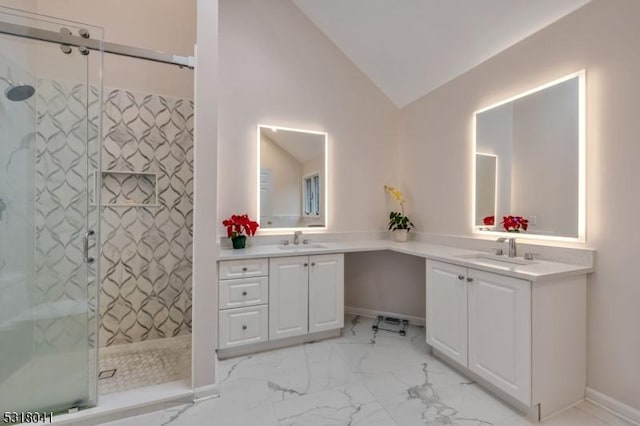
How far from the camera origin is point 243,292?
7.62 ft

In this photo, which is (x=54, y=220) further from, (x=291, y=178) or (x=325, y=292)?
(x=325, y=292)

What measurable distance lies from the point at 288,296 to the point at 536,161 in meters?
2.20

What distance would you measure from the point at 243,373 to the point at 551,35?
3.24 metres

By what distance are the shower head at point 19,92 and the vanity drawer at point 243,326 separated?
196cm

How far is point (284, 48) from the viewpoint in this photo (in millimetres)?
2990

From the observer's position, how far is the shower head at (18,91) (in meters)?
1.83

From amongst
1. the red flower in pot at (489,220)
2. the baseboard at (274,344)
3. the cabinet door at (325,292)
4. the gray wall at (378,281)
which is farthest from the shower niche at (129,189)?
the red flower in pot at (489,220)

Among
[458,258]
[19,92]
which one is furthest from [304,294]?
[19,92]

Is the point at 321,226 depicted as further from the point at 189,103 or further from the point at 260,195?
the point at 189,103

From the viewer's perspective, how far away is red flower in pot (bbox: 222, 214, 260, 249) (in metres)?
2.61

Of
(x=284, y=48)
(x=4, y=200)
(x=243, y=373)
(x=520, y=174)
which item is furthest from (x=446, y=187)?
(x=4, y=200)

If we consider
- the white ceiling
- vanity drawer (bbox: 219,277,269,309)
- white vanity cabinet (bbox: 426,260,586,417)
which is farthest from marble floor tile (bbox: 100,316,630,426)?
the white ceiling

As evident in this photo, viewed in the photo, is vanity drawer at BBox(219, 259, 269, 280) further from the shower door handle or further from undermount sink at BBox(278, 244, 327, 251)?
the shower door handle

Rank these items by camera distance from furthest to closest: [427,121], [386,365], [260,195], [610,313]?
[427,121] < [260,195] < [386,365] < [610,313]
